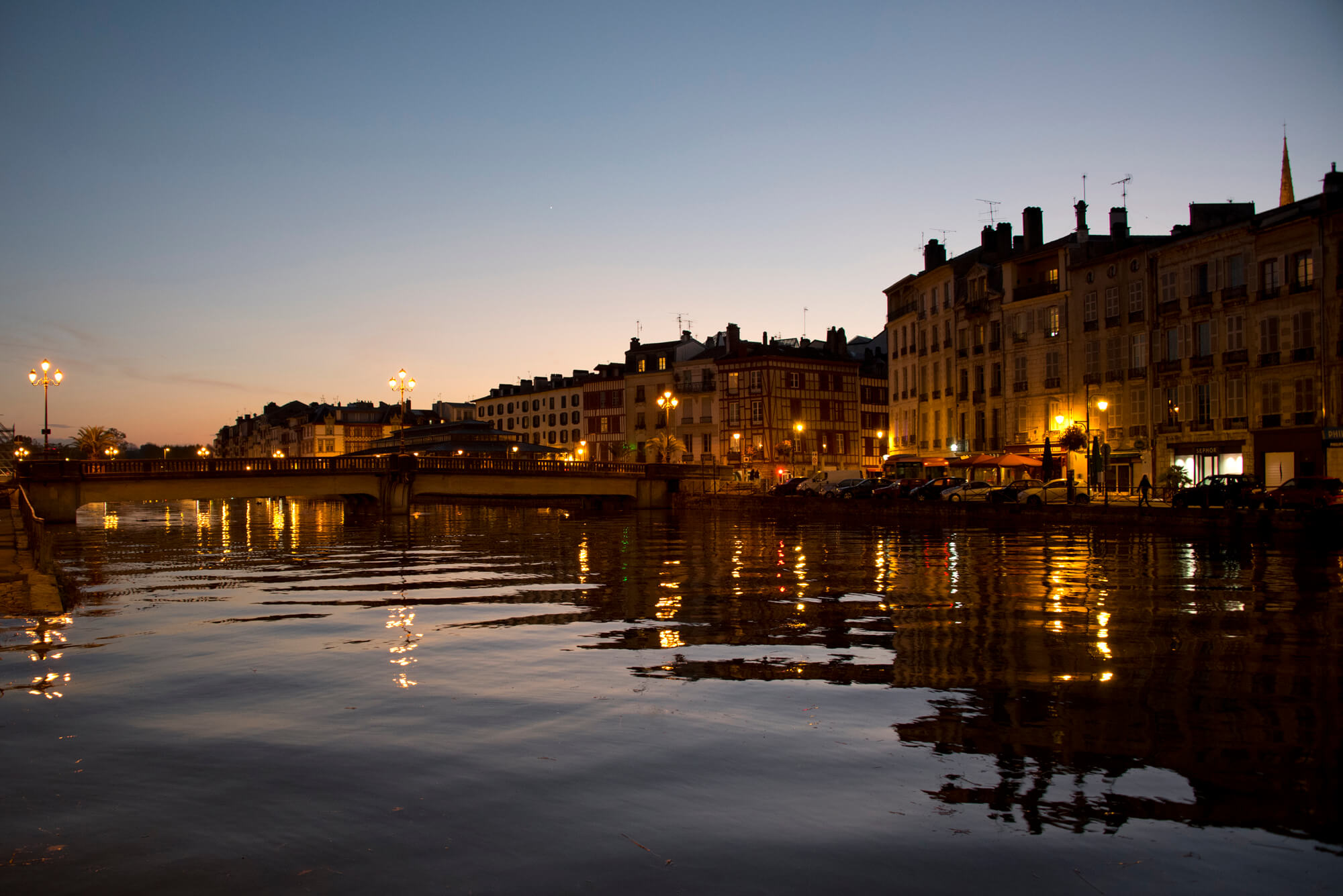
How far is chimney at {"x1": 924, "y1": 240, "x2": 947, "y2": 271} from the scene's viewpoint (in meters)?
86.2

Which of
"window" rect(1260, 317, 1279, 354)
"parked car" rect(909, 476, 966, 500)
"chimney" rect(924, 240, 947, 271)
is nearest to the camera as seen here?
"window" rect(1260, 317, 1279, 354)

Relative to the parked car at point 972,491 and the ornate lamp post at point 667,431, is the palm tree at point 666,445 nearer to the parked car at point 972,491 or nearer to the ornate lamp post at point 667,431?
the ornate lamp post at point 667,431

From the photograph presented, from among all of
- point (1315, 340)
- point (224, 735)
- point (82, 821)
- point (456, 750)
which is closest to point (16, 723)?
point (224, 735)

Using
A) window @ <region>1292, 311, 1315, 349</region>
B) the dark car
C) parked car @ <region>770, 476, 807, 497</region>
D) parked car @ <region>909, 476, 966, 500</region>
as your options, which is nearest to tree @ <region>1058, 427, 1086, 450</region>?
parked car @ <region>909, 476, 966, 500</region>

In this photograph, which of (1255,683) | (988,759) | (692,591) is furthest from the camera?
(692,591)

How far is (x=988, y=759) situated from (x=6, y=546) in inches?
1076

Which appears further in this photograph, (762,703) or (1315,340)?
(1315,340)

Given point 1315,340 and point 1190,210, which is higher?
point 1190,210

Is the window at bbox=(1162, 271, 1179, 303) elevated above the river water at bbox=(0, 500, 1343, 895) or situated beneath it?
elevated above

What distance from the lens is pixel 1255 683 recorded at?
34.0 feet

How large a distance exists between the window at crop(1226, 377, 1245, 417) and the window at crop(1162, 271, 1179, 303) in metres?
6.19

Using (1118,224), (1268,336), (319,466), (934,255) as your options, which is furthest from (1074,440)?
(319,466)

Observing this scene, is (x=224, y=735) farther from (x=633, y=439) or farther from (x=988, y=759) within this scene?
(x=633, y=439)

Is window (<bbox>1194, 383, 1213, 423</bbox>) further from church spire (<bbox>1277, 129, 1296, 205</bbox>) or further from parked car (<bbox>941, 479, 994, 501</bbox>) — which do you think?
church spire (<bbox>1277, 129, 1296, 205</bbox>)
